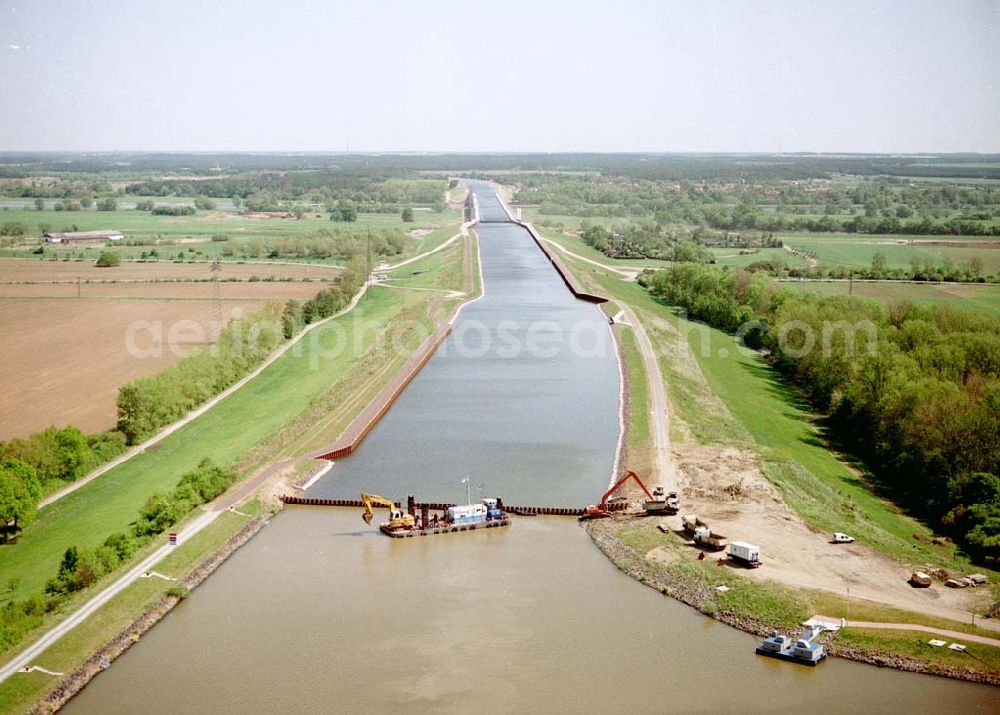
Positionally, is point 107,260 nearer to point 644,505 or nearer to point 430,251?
point 430,251

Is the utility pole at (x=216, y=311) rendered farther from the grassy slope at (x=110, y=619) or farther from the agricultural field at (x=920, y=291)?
the agricultural field at (x=920, y=291)

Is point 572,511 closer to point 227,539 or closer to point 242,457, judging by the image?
point 227,539

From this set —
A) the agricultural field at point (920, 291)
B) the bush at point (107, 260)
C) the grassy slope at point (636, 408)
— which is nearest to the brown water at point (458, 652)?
the grassy slope at point (636, 408)

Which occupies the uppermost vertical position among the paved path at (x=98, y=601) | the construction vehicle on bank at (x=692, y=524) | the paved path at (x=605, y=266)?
the paved path at (x=605, y=266)

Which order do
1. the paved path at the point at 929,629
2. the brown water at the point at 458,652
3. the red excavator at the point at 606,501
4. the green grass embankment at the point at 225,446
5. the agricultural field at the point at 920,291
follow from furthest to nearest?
the agricultural field at the point at 920,291 → the red excavator at the point at 606,501 → the green grass embankment at the point at 225,446 → the paved path at the point at 929,629 → the brown water at the point at 458,652

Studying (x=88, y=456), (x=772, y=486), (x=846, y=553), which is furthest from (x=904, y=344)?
(x=88, y=456)
